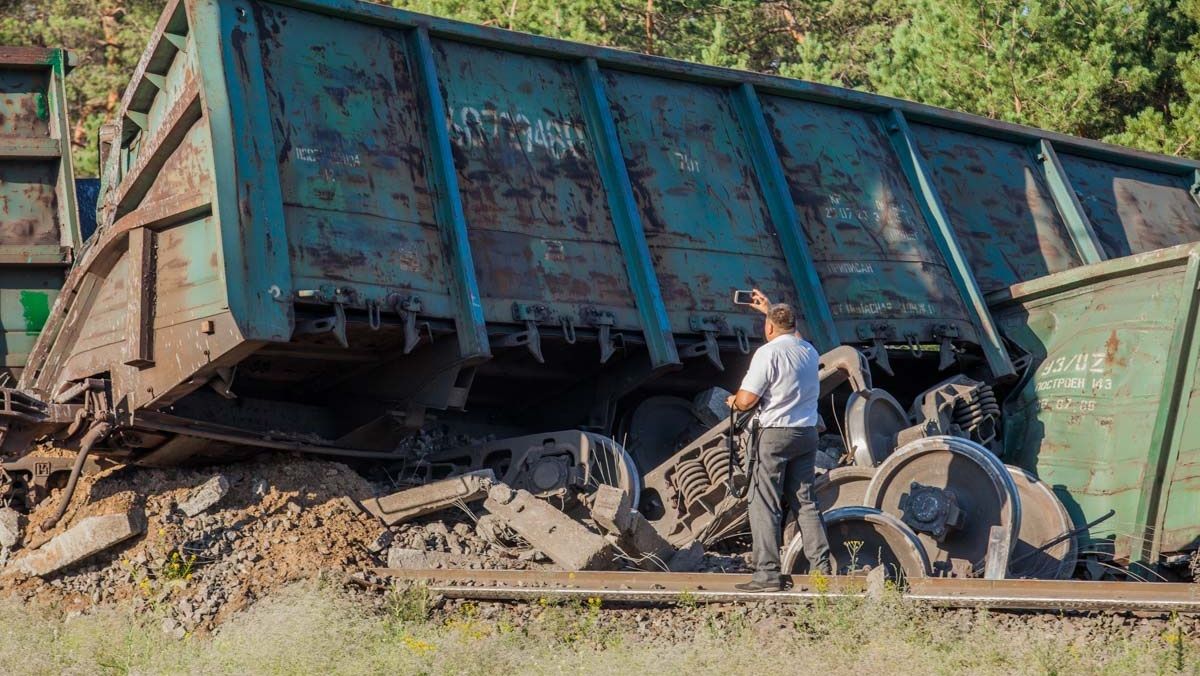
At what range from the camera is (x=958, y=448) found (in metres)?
8.70

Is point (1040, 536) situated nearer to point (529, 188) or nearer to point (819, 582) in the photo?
point (819, 582)

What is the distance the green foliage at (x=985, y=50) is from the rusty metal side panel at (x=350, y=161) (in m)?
8.45

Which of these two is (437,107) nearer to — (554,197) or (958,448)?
(554,197)

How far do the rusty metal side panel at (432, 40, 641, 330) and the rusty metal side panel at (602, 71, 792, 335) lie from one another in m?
0.39

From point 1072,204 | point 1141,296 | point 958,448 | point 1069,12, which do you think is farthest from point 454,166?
point 1069,12

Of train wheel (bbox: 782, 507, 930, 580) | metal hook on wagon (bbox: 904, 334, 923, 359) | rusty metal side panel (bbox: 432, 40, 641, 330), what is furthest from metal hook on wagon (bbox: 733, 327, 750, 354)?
train wheel (bbox: 782, 507, 930, 580)

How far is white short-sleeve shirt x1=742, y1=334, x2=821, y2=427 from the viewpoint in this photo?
23.9 feet

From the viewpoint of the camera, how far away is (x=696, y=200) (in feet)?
35.3

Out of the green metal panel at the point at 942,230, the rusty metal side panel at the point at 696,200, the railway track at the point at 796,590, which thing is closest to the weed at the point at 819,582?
the railway track at the point at 796,590

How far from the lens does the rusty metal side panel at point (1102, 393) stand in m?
9.47

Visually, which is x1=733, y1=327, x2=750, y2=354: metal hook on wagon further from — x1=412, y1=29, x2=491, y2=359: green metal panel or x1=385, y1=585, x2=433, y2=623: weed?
x1=385, y1=585, x2=433, y2=623: weed

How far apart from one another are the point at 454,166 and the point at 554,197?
780mm

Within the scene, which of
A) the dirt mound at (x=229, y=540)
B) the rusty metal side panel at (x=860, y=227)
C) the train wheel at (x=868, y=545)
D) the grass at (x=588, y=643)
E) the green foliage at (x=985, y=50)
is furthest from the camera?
the green foliage at (x=985, y=50)

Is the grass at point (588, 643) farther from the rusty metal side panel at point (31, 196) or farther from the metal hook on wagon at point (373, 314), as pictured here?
the rusty metal side panel at point (31, 196)
